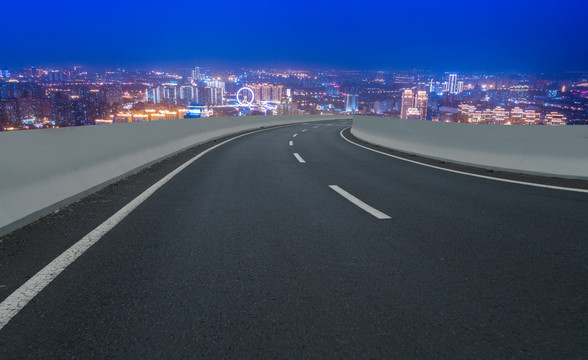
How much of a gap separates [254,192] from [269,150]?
7585 millimetres

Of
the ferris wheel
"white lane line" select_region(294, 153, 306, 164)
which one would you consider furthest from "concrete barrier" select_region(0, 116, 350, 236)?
the ferris wheel

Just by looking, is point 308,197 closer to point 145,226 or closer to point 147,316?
point 145,226

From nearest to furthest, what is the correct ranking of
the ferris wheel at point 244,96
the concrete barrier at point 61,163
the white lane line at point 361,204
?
the concrete barrier at point 61,163 → the white lane line at point 361,204 → the ferris wheel at point 244,96

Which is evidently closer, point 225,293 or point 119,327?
point 119,327

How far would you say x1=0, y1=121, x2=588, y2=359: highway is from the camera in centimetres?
238

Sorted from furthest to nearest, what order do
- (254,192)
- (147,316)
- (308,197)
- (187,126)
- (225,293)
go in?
1. (187,126)
2. (254,192)
3. (308,197)
4. (225,293)
5. (147,316)

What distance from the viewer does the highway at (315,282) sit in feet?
7.82

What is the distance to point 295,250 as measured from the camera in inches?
161

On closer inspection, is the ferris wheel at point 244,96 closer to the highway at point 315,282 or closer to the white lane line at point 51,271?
the white lane line at point 51,271

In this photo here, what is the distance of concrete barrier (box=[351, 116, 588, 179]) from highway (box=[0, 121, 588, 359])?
2689 mm

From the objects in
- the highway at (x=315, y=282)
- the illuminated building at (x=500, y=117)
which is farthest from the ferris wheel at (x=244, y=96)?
the highway at (x=315, y=282)

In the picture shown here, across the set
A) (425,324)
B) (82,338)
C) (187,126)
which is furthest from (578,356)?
(187,126)

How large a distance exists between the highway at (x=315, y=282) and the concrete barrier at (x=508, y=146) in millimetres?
2689

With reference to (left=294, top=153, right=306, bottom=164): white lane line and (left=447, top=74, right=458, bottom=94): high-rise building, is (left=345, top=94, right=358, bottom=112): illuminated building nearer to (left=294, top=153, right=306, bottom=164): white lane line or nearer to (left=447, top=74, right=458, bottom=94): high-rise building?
(left=447, top=74, right=458, bottom=94): high-rise building
